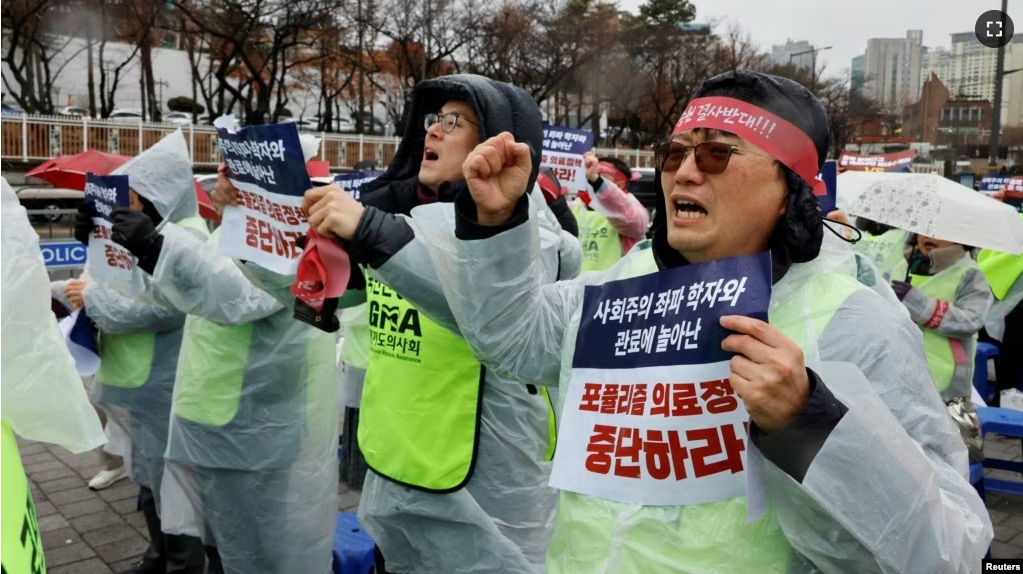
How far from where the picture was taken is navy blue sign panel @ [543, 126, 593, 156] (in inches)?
286

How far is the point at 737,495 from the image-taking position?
1480 millimetres

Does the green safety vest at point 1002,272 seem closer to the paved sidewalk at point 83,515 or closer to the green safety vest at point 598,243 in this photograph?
the green safety vest at point 598,243

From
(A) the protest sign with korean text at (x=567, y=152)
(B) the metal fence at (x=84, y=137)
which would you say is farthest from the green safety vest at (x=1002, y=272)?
(B) the metal fence at (x=84, y=137)

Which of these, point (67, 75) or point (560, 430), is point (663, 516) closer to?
point (560, 430)

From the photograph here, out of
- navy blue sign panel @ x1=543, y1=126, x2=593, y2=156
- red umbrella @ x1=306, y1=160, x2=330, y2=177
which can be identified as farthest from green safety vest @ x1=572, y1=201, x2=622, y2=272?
red umbrella @ x1=306, y1=160, x2=330, y2=177

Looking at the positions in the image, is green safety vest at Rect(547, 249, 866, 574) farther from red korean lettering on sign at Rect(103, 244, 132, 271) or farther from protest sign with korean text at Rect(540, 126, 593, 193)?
protest sign with korean text at Rect(540, 126, 593, 193)

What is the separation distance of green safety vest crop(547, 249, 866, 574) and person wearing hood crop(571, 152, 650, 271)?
195 inches

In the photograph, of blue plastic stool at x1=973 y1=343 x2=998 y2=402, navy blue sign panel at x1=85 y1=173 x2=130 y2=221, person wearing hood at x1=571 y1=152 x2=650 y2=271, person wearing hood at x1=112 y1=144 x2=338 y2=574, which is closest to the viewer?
person wearing hood at x1=112 y1=144 x2=338 y2=574

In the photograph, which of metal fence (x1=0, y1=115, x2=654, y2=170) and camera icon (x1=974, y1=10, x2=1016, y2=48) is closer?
camera icon (x1=974, y1=10, x2=1016, y2=48)

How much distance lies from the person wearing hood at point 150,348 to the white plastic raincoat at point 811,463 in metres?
2.47

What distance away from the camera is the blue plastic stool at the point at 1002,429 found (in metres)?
4.80

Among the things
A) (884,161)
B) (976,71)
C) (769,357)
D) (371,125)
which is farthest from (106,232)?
(371,125)

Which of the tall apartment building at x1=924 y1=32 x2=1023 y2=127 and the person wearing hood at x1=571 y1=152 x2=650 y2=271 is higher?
the tall apartment building at x1=924 y1=32 x2=1023 y2=127

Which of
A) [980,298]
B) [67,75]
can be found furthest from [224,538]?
[67,75]
